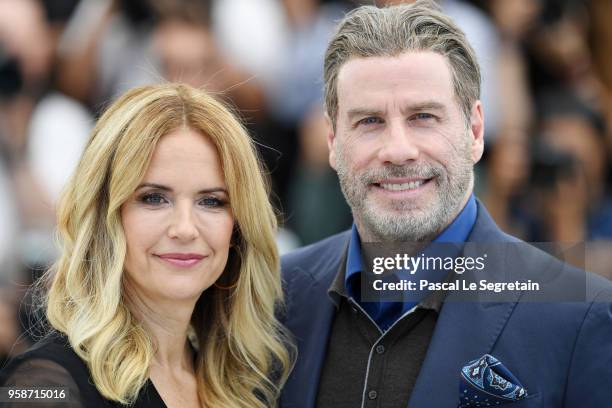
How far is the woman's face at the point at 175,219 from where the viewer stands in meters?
2.84

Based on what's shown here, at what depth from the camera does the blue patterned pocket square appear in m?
2.64

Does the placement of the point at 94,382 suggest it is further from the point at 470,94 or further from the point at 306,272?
the point at 470,94

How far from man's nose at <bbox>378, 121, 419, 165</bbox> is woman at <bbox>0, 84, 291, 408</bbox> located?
40 centimetres

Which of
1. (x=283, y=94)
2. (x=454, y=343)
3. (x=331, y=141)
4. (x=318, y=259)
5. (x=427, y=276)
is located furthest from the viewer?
(x=283, y=94)

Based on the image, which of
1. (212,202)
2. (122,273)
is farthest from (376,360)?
(122,273)

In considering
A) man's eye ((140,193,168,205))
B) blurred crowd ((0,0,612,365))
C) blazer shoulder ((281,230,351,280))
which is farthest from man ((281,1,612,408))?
blurred crowd ((0,0,612,365))

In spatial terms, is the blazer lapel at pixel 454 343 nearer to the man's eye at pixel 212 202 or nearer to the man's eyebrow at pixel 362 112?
the man's eyebrow at pixel 362 112

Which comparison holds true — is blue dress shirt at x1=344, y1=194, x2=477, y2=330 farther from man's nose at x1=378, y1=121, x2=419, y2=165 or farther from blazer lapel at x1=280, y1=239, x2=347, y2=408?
man's nose at x1=378, y1=121, x2=419, y2=165

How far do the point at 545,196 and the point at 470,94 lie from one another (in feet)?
7.30

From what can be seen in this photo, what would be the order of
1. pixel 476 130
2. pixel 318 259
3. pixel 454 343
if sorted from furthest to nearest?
pixel 318 259 < pixel 476 130 < pixel 454 343

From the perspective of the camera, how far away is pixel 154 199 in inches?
113

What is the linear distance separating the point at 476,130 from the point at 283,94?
2491 millimetres

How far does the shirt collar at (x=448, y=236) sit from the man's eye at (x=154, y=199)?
0.59 metres

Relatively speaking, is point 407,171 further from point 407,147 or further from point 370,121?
point 370,121
